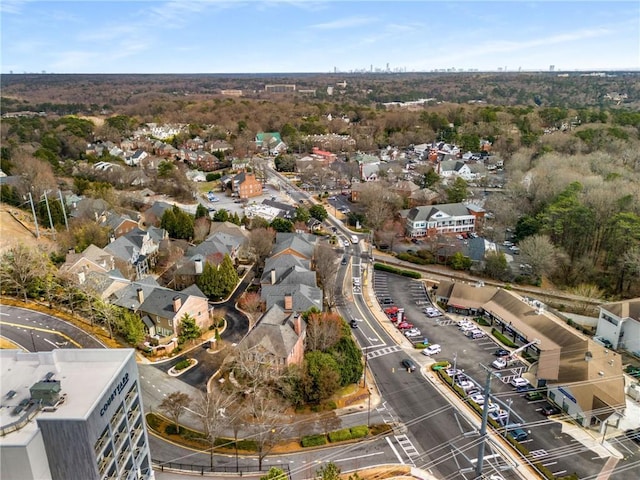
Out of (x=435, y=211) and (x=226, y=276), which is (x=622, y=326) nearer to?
(x=435, y=211)

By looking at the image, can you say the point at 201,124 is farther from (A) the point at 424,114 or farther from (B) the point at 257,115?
(A) the point at 424,114

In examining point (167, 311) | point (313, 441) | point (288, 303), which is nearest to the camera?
point (313, 441)

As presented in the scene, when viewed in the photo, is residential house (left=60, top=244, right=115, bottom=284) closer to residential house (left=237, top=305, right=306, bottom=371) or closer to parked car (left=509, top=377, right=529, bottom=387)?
residential house (left=237, top=305, right=306, bottom=371)

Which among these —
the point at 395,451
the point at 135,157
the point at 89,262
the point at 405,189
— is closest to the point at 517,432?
the point at 395,451

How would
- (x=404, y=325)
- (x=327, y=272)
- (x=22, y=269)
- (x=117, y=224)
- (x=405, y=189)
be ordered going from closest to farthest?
(x=22, y=269) < (x=404, y=325) < (x=327, y=272) < (x=117, y=224) < (x=405, y=189)

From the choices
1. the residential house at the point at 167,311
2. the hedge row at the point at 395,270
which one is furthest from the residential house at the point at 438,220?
the residential house at the point at 167,311

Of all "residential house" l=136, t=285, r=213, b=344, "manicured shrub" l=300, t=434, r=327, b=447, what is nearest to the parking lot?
"manicured shrub" l=300, t=434, r=327, b=447

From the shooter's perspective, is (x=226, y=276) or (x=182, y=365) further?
(x=226, y=276)
